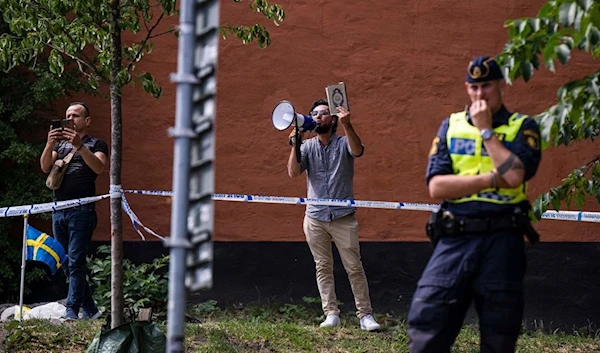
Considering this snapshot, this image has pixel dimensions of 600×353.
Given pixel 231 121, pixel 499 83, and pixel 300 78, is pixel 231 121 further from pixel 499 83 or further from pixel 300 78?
pixel 499 83

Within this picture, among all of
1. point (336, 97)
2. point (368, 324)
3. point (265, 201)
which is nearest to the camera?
point (336, 97)

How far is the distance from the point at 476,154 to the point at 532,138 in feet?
0.93

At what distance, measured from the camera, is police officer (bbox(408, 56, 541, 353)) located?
15.7 feet

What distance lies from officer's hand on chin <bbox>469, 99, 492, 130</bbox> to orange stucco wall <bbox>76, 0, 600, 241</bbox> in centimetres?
477

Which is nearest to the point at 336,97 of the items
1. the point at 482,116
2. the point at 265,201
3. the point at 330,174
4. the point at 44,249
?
the point at 330,174

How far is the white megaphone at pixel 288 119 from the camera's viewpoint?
798 cm

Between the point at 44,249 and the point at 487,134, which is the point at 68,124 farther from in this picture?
the point at 487,134

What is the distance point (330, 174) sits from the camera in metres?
8.26

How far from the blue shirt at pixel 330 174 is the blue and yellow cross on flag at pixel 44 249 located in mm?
2188

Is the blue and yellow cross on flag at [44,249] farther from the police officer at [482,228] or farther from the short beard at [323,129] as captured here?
the police officer at [482,228]

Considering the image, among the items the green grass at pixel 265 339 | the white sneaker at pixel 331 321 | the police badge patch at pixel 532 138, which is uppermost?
the police badge patch at pixel 532 138

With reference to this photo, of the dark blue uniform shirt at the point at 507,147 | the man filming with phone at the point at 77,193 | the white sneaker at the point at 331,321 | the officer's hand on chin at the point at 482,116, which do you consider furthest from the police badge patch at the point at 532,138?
the man filming with phone at the point at 77,193

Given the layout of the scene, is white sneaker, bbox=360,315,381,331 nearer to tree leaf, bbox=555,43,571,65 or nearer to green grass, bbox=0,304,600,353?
green grass, bbox=0,304,600,353

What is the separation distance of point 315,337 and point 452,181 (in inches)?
129
